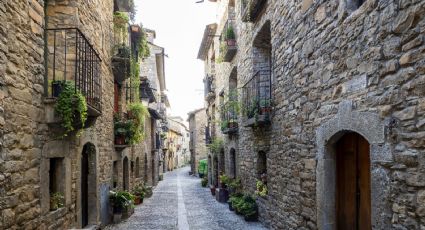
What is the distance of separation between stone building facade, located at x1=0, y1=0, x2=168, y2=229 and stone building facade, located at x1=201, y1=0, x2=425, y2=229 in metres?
3.51

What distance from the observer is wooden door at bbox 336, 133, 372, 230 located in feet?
14.3

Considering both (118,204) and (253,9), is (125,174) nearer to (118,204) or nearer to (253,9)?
(118,204)

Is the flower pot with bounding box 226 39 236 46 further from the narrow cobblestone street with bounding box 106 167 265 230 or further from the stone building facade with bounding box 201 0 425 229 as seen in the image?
the narrow cobblestone street with bounding box 106 167 265 230

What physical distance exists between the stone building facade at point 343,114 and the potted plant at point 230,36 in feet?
11.0

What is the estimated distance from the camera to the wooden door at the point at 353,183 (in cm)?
437

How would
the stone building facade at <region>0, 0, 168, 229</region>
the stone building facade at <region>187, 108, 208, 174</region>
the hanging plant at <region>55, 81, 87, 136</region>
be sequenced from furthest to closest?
1. the stone building facade at <region>187, 108, 208, 174</region>
2. the hanging plant at <region>55, 81, 87, 136</region>
3. the stone building facade at <region>0, 0, 168, 229</region>

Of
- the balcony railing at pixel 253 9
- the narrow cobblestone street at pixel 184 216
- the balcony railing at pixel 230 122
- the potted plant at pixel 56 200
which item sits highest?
the balcony railing at pixel 253 9

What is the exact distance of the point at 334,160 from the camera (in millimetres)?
4910

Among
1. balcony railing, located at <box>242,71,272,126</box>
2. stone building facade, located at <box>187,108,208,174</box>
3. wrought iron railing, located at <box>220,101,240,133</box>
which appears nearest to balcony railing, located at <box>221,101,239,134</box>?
wrought iron railing, located at <box>220,101,240,133</box>

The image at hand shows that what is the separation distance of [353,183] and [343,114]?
3.30 ft

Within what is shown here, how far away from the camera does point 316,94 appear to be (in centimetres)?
515

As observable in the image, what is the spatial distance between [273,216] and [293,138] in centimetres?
241

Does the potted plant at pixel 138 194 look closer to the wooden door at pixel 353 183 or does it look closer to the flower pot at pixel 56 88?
the flower pot at pixel 56 88

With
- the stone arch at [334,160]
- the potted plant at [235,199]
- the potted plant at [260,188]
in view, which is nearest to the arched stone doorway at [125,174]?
the potted plant at [235,199]
